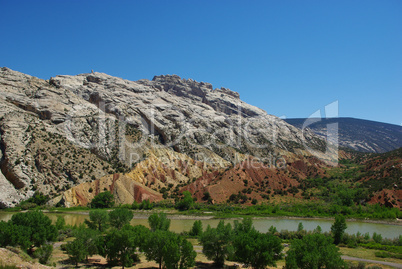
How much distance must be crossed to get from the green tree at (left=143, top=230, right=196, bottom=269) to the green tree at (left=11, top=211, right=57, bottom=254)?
11836 mm

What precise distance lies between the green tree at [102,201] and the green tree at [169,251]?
4141 centimetres

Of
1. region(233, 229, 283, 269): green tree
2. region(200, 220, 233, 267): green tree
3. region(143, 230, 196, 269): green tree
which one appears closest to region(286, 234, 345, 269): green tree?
region(233, 229, 283, 269): green tree

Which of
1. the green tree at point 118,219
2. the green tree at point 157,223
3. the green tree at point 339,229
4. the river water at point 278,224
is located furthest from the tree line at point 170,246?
the river water at point 278,224

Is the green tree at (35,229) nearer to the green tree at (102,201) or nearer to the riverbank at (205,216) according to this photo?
the riverbank at (205,216)

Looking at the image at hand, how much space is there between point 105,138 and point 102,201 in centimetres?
2884

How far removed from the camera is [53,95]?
93.9 metres

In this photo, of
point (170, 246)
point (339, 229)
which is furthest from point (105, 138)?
point (170, 246)

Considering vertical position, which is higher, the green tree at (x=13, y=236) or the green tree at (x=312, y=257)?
the green tree at (x=312, y=257)

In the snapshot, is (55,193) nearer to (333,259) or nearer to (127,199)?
(127,199)

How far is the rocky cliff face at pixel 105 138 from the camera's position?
230 ft

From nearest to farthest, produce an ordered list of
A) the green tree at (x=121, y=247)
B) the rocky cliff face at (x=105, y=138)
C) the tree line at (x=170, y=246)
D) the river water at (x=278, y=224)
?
the tree line at (x=170, y=246) → the green tree at (x=121, y=247) → the river water at (x=278, y=224) → the rocky cliff face at (x=105, y=138)

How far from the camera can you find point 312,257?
76.2ft

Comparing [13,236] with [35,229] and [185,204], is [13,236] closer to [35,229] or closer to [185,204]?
[35,229]

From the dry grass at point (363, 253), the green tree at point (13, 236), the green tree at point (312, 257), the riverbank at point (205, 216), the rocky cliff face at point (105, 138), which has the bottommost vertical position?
the riverbank at point (205, 216)
